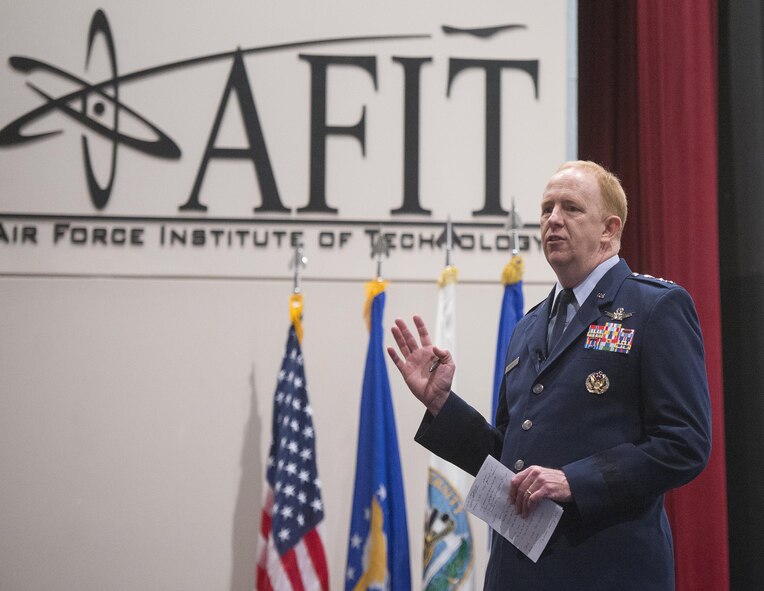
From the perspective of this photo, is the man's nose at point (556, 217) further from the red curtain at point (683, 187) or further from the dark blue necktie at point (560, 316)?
the red curtain at point (683, 187)

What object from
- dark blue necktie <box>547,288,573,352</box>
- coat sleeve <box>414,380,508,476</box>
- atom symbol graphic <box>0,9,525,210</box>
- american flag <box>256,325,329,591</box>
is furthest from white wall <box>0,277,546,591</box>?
dark blue necktie <box>547,288,573,352</box>

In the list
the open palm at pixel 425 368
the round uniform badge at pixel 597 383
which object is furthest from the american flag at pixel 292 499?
the round uniform badge at pixel 597 383

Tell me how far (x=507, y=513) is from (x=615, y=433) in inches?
10.9

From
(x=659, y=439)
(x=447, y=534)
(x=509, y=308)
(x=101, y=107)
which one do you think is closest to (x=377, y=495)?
(x=447, y=534)

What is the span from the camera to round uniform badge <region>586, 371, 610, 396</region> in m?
1.83

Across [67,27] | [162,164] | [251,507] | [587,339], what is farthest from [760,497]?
[67,27]

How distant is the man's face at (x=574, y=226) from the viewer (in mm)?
2004

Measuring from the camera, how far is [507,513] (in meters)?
1.85

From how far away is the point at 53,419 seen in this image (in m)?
3.68

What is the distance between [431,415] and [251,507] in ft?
5.78

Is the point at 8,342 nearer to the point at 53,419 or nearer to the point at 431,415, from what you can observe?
the point at 53,419

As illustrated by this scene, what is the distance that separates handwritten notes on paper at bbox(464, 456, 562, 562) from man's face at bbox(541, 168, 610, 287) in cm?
48

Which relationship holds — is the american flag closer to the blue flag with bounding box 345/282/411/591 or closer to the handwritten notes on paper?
the blue flag with bounding box 345/282/411/591

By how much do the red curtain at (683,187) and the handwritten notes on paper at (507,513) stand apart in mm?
2131
